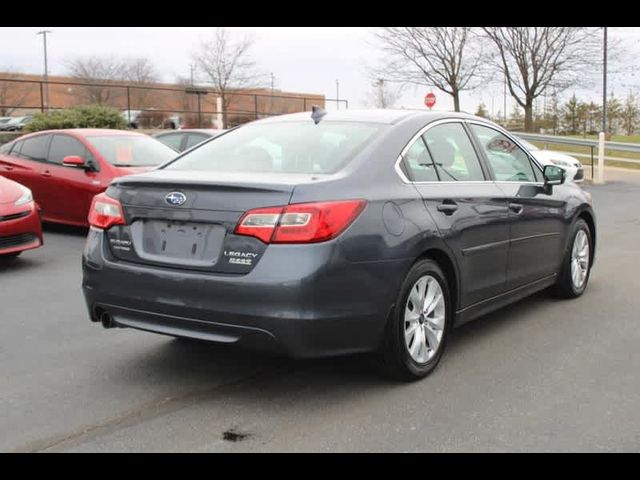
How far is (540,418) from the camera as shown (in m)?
3.79

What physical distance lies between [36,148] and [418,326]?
8086 mm

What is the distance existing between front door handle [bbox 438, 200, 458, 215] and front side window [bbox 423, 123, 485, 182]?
0.62 feet

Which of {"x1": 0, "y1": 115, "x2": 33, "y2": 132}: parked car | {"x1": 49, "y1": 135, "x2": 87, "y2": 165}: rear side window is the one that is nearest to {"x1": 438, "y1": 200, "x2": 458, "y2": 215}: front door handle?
{"x1": 49, "y1": 135, "x2": 87, "y2": 165}: rear side window

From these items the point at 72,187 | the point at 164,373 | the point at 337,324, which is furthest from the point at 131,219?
the point at 72,187

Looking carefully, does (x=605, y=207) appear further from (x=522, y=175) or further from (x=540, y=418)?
(x=540, y=418)

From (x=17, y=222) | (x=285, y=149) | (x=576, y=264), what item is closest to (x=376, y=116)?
(x=285, y=149)

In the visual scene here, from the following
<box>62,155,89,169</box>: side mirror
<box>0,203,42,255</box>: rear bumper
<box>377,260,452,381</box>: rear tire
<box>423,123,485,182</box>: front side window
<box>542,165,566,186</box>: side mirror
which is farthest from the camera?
<box>62,155,89,169</box>: side mirror

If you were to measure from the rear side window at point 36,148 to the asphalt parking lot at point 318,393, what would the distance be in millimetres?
5108

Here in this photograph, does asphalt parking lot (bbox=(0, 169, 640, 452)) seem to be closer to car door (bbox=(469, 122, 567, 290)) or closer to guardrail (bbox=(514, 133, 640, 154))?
car door (bbox=(469, 122, 567, 290))

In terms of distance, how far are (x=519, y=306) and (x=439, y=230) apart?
2.12 metres

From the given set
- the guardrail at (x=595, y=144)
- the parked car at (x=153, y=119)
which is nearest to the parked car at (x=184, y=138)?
the guardrail at (x=595, y=144)

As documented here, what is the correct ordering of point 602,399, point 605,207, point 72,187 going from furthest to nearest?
point 605,207 < point 72,187 < point 602,399

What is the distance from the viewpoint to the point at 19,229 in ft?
25.7

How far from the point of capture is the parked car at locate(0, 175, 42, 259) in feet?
25.4
